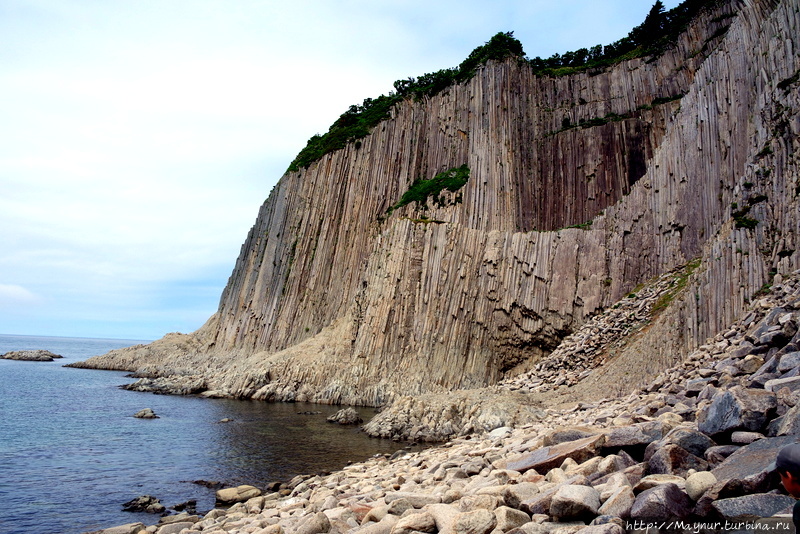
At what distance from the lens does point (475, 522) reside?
5469 mm

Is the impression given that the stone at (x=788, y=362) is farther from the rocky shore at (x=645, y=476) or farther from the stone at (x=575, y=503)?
the stone at (x=575, y=503)

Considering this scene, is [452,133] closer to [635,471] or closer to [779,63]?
[779,63]

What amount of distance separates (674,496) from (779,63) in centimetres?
1843

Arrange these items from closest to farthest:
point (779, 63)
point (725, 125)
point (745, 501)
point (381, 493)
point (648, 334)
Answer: point (745, 501) → point (381, 493) → point (779, 63) → point (648, 334) → point (725, 125)

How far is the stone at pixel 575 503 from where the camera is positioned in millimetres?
5086

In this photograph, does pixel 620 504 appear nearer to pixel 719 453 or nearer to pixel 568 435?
pixel 719 453

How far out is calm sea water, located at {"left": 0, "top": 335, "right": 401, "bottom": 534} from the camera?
578 inches

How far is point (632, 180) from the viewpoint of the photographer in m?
40.0

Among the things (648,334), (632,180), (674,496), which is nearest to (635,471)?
(674,496)

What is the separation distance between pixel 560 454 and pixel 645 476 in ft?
5.73

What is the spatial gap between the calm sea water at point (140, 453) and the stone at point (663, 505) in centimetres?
1254

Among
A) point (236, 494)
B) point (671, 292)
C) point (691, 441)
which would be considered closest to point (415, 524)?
point (691, 441)

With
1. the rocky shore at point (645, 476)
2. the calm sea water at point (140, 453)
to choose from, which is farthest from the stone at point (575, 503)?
the calm sea water at point (140, 453)


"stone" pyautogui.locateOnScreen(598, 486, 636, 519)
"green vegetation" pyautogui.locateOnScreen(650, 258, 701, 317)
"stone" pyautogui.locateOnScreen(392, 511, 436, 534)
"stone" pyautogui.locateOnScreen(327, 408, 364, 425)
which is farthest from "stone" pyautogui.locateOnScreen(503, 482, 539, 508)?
"stone" pyautogui.locateOnScreen(327, 408, 364, 425)
